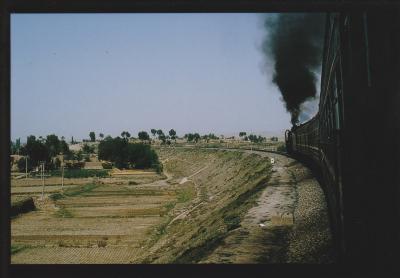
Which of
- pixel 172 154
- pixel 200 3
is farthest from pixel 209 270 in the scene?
pixel 172 154

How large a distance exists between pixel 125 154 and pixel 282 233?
275ft

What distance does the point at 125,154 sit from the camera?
9069 cm

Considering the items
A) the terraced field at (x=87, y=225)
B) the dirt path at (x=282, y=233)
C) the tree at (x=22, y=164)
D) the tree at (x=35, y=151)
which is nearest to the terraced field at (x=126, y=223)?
the terraced field at (x=87, y=225)

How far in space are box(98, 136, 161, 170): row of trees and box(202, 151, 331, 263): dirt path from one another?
7664 cm

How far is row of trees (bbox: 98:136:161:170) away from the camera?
3514 inches

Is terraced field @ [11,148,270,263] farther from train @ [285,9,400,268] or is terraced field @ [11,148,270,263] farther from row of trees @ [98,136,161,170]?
row of trees @ [98,136,161,170]

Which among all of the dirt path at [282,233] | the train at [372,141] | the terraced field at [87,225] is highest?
the train at [372,141]

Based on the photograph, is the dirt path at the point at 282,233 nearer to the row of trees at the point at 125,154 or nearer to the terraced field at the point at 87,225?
the terraced field at the point at 87,225

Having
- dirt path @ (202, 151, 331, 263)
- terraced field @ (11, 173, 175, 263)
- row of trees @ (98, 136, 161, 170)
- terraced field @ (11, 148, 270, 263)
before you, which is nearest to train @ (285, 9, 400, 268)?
dirt path @ (202, 151, 331, 263)

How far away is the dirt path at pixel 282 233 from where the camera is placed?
7762mm

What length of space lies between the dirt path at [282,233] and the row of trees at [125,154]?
3017 inches

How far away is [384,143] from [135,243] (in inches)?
865

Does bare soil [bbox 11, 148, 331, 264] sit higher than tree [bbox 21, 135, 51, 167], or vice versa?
tree [bbox 21, 135, 51, 167]

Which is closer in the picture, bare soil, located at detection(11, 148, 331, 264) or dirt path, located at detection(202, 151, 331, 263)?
dirt path, located at detection(202, 151, 331, 263)
